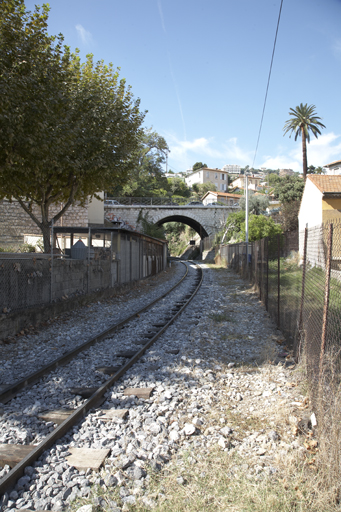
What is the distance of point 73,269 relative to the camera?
11516 mm

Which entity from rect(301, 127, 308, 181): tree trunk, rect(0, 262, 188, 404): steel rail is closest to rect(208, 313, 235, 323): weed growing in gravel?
rect(0, 262, 188, 404): steel rail

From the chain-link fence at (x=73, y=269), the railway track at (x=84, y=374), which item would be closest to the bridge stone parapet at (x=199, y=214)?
the chain-link fence at (x=73, y=269)

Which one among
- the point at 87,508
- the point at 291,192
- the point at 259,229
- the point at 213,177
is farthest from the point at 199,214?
the point at 213,177

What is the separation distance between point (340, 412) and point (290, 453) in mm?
604

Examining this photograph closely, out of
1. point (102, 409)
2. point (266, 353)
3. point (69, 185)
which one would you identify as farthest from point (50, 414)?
point (69, 185)

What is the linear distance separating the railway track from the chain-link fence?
7.60ft

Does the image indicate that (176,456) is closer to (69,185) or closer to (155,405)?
(155,405)

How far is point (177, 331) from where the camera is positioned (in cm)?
825

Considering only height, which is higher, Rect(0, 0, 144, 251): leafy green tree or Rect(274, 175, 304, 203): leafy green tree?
Rect(274, 175, 304, 203): leafy green tree

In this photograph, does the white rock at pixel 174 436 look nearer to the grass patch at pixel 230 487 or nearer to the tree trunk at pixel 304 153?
the grass patch at pixel 230 487

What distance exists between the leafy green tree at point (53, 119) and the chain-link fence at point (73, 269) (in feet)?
5.55

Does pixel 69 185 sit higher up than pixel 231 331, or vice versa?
pixel 69 185

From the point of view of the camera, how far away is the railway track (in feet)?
11.5

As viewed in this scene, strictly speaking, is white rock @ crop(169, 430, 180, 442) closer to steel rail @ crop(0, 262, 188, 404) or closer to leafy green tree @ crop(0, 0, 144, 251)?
steel rail @ crop(0, 262, 188, 404)
